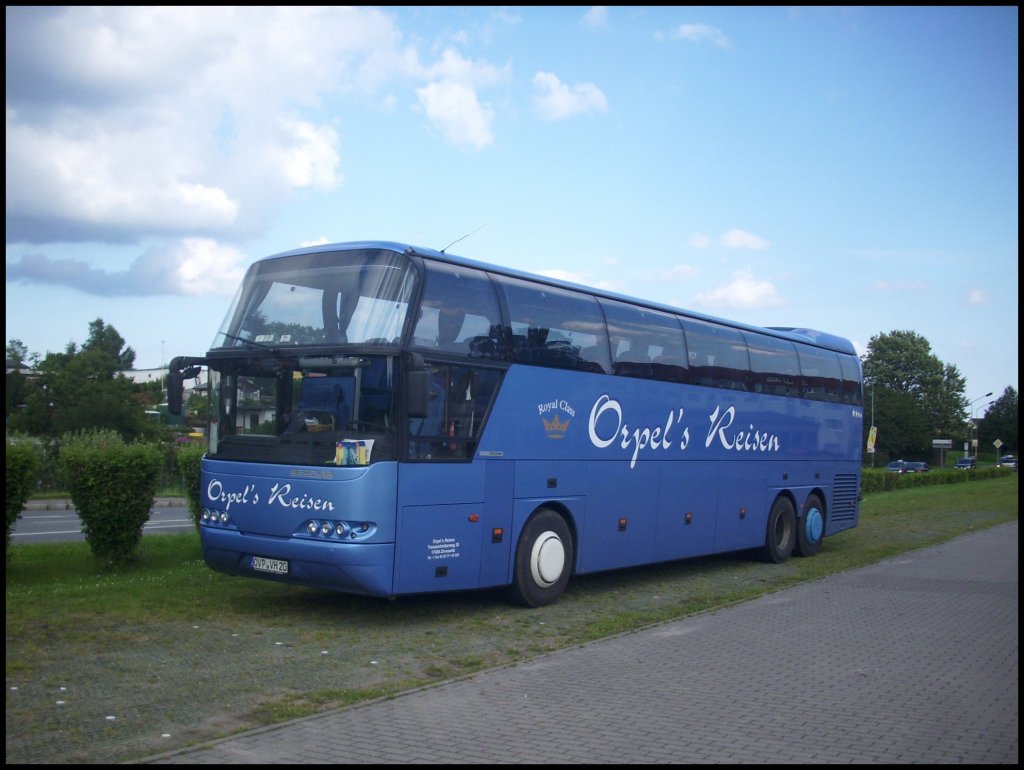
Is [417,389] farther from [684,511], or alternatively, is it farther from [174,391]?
[684,511]

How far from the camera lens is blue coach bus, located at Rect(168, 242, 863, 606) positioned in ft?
32.5

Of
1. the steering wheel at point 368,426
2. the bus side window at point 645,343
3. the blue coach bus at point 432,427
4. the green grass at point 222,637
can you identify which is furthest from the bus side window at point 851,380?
the steering wheel at point 368,426

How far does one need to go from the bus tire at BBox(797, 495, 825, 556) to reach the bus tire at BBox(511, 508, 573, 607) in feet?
25.4

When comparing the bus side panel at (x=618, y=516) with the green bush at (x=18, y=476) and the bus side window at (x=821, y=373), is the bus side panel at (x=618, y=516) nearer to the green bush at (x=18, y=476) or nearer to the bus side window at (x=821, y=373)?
the bus side window at (x=821, y=373)

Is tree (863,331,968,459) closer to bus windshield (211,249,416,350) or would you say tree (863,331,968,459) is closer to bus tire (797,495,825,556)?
bus tire (797,495,825,556)

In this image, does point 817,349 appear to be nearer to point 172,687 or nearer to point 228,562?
point 228,562

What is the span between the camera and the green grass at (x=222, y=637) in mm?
6680

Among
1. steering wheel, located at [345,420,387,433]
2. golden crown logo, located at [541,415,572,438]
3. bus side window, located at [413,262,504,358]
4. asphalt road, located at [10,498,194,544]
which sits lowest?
asphalt road, located at [10,498,194,544]

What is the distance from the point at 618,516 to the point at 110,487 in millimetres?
6676

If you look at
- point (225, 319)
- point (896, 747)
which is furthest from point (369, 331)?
point (896, 747)

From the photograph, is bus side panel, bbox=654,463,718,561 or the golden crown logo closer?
the golden crown logo

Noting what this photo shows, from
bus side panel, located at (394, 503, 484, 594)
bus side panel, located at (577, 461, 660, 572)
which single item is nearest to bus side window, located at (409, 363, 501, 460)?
bus side panel, located at (394, 503, 484, 594)

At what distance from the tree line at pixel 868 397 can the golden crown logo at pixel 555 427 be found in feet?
121

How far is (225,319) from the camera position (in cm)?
1121
